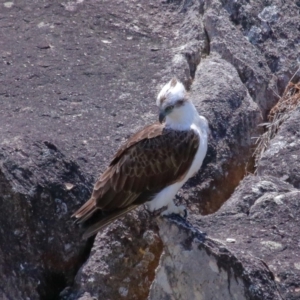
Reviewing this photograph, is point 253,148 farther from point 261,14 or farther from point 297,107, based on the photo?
point 261,14

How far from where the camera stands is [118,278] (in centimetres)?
721

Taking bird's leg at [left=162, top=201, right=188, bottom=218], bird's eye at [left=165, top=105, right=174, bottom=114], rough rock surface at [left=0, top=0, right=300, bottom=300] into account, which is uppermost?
bird's eye at [left=165, top=105, right=174, bottom=114]

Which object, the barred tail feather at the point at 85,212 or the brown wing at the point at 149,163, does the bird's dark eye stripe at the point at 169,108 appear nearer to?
the brown wing at the point at 149,163

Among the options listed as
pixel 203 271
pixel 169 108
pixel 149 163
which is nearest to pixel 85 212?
pixel 149 163

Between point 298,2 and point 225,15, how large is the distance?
3.79 ft

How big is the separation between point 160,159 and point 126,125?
1044 mm

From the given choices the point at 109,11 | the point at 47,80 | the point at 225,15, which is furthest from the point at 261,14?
the point at 47,80

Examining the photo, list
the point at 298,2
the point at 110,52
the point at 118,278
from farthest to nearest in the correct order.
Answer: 1. the point at 298,2
2. the point at 110,52
3. the point at 118,278

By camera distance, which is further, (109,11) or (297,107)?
(109,11)

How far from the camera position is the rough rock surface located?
23.0ft

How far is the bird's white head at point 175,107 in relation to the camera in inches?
288

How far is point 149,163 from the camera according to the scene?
7.34 meters

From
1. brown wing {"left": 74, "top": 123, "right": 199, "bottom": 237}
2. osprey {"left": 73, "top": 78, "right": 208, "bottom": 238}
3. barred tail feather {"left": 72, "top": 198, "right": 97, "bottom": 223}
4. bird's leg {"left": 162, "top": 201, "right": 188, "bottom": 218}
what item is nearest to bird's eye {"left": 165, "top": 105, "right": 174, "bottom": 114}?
osprey {"left": 73, "top": 78, "right": 208, "bottom": 238}

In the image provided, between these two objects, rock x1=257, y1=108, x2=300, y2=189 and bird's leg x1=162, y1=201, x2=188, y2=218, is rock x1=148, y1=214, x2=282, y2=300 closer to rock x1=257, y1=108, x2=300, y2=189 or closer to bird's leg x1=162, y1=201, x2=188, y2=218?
bird's leg x1=162, y1=201, x2=188, y2=218
